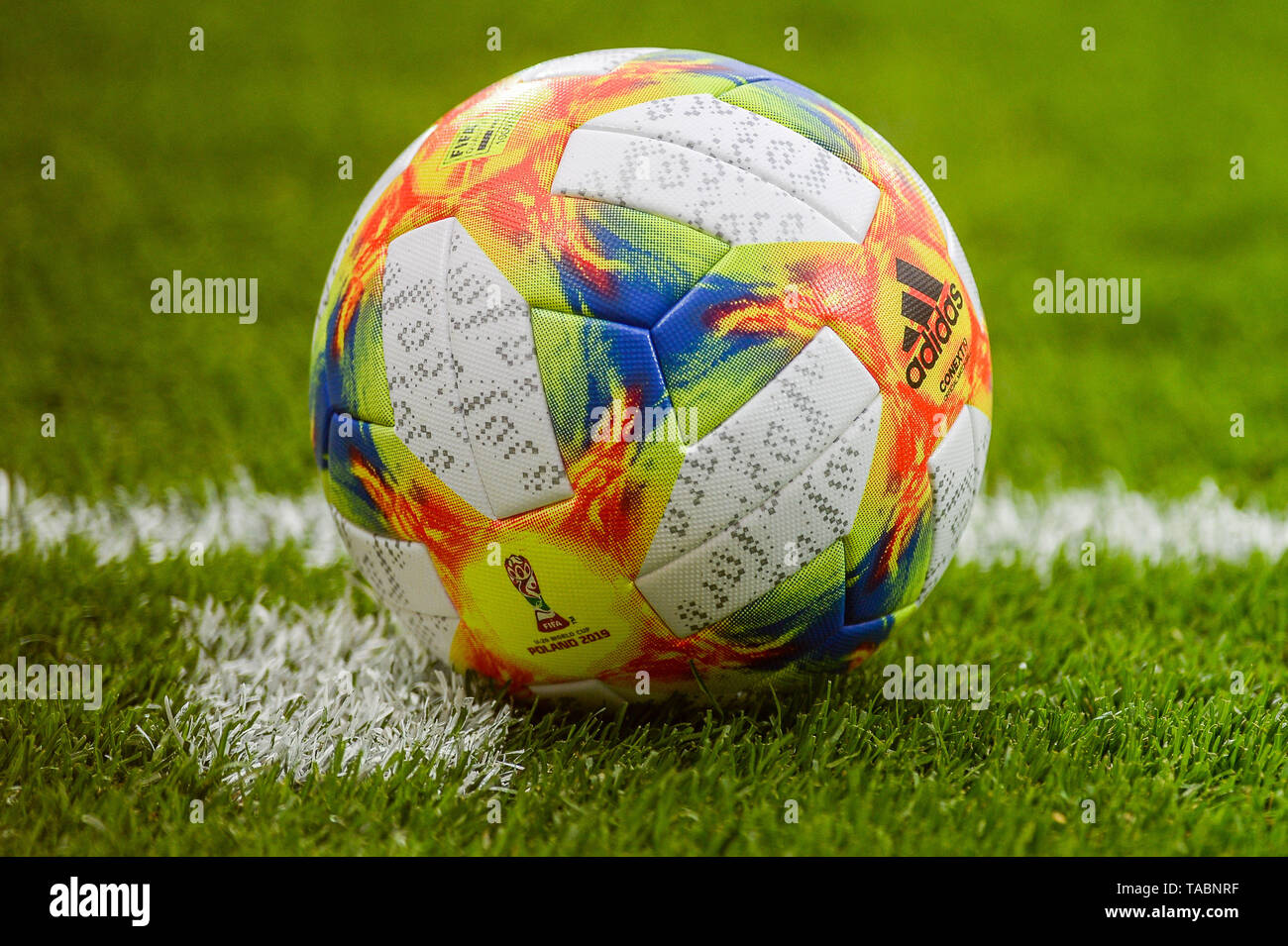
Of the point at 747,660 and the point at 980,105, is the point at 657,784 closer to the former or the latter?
the point at 747,660

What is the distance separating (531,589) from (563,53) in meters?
8.34

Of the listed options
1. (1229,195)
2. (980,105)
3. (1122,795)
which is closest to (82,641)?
(1122,795)

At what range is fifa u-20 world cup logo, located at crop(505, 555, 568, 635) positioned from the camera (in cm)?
259

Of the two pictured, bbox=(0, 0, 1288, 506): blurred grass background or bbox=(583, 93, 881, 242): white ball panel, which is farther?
bbox=(0, 0, 1288, 506): blurred grass background

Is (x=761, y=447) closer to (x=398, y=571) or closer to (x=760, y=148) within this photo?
(x=760, y=148)

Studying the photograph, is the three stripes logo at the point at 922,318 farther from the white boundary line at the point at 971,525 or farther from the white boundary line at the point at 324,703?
the white boundary line at the point at 971,525

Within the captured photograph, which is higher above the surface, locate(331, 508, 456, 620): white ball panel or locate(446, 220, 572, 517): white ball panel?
locate(446, 220, 572, 517): white ball panel

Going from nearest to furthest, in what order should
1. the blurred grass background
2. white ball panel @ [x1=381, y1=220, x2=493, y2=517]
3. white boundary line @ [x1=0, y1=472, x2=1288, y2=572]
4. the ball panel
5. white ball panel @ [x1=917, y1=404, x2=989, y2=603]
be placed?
the ball panel
white ball panel @ [x1=381, y1=220, x2=493, y2=517]
white ball panel @ [x1=917, y1=404, x2=989, y2=603]
white boundary line @ [x1=0, y1=472, x2=1288, y2=572]
the blurred grass background

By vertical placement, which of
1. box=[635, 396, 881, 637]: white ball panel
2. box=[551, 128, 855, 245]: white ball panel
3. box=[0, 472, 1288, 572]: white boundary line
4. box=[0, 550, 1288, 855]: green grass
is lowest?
box=[0, 550, 1288, 855]: green grass

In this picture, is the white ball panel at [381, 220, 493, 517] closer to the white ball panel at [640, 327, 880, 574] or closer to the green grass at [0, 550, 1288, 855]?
the white ball panel at [640, 327, 880, 574]

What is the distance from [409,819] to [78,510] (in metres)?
2.17

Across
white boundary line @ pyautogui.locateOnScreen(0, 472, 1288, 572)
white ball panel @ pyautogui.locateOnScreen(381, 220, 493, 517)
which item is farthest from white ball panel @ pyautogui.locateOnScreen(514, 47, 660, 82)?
white boundary line @ pyautogui.locateOnScreen(0, 472, 1288, 572)

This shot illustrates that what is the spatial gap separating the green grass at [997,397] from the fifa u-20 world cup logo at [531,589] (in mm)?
321

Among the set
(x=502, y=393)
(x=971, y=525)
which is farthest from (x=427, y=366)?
(x=971, y=525)
